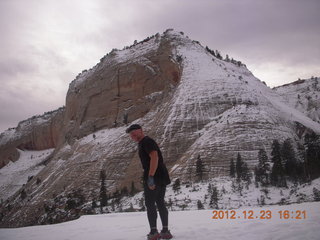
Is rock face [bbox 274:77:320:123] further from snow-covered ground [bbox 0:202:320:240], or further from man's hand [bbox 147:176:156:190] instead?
Result: man's hand [bbox 147:176:156:190]

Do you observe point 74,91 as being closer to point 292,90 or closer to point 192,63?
point 192,63

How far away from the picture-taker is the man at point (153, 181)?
5.69m

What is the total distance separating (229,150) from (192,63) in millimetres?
20269

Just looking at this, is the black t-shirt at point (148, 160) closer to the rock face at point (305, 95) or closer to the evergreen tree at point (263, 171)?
the evergreen tree at point (263, 171)

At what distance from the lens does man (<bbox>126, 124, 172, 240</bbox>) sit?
18.7 ft

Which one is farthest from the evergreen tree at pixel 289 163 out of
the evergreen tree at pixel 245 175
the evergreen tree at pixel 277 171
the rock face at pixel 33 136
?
the rock face at pixel 33 136

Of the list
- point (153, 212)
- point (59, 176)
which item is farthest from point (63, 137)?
point (153, 212)

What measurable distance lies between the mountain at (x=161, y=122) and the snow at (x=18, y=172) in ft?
46.4

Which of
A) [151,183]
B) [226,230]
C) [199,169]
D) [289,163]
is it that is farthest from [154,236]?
[199,169]

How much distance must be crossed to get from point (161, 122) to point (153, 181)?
35669 mm

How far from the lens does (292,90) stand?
255 feet

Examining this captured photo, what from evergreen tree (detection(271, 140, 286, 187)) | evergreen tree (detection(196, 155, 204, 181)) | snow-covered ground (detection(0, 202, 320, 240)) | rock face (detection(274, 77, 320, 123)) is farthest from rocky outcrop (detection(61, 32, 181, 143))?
snow-covered ground (detection(0, 202, 320, 240))

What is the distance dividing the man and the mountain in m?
24.2

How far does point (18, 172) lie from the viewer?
77000 millimetres
